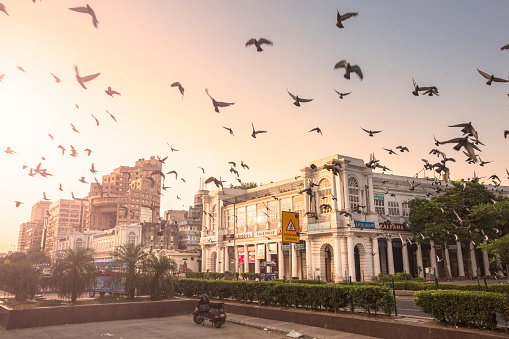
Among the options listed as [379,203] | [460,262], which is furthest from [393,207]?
[460,262]

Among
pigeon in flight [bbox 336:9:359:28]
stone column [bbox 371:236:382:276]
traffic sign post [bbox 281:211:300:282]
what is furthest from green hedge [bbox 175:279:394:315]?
stone column [bbox 371:236:382:276]

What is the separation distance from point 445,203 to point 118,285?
40.1 metres

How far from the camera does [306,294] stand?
1617 cm

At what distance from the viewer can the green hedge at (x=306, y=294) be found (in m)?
13.7

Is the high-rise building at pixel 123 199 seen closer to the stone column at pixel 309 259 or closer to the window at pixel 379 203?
the stone column at pixel 309 259

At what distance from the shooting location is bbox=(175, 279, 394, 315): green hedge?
45.0ft

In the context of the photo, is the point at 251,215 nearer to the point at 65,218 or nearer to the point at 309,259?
the point at 309,259

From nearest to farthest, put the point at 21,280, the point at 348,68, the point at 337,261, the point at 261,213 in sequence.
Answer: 1. the point at 348,68
2. the point at 21,280
3. the point at 337,261
4. the point at 261,213

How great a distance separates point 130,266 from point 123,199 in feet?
429

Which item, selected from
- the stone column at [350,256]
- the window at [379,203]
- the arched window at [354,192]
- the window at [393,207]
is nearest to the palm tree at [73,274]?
the stone column at [350,256]

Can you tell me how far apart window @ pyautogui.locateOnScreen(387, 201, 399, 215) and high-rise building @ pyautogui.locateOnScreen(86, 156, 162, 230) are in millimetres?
102079

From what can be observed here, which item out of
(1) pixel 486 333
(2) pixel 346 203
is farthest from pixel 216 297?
(2) pixel 346 203

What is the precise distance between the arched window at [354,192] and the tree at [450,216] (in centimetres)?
772

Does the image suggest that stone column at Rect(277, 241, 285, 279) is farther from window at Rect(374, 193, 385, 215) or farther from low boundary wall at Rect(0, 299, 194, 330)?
low boundary wall at Rect(0, 299, 194, 330)
